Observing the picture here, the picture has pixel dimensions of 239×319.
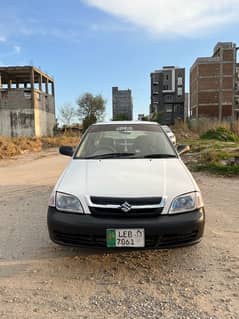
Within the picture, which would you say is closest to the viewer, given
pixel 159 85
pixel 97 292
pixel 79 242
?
pixel 97 292

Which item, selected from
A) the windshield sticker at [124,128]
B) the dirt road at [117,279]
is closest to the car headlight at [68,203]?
the dirt road at [117,279]

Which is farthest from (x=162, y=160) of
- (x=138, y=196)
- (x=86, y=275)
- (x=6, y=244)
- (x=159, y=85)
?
(x=159, y=85)

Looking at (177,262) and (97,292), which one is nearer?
(97,292)

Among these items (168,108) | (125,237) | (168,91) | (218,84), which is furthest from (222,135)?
(168,91)

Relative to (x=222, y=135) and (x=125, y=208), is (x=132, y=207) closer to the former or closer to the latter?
(x=125, y=208)

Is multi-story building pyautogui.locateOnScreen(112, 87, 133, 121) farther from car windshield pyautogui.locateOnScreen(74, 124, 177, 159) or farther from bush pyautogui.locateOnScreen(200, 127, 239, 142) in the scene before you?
A: car windshield pyautogui.locateOnScreen(74, 124, 177, 159)

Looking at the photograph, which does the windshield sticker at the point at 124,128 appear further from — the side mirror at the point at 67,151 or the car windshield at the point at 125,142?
the side mirror at the point at 67,151

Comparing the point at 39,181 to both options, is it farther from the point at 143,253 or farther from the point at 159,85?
the point at 159,85

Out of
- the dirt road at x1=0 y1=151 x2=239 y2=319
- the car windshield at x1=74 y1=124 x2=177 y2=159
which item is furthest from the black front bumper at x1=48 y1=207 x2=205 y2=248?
the car windshield at x1=74 y1=124 x2=177 y2=159

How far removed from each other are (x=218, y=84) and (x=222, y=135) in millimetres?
30777

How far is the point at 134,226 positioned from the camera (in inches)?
100.0

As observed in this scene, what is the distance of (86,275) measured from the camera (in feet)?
9.09

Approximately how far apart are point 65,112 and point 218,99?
2518 cm

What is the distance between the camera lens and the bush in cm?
1849
